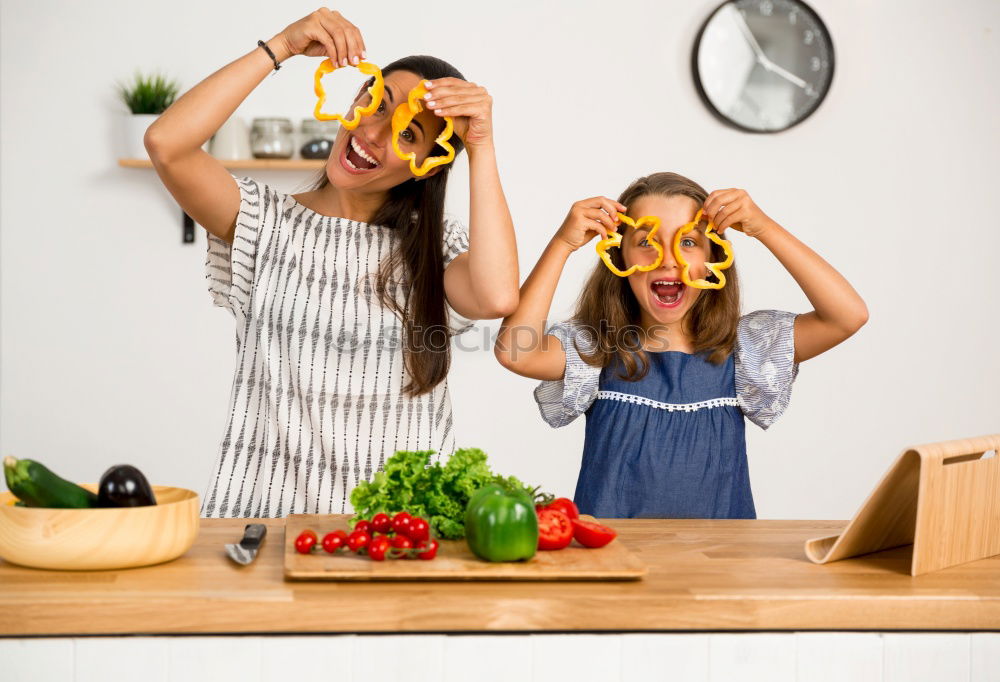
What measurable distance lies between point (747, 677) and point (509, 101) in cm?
249

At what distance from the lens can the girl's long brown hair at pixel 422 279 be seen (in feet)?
5.59

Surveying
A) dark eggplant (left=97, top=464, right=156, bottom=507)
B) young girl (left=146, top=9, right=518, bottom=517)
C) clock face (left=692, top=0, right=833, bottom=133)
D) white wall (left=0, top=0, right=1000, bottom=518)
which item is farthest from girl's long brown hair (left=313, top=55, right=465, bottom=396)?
clock face (left=692, top=0, right=833, bottom=133)

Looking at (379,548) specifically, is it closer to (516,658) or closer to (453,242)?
(516,658)

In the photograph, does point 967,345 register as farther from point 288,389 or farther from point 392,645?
point 392,645

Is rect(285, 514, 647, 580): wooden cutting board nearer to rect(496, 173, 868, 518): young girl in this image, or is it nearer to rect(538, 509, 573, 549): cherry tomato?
rect(538, 509, 573, 549): cherry tomato

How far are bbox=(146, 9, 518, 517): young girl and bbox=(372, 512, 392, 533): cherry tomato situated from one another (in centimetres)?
46

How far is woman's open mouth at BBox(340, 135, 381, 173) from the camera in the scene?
1.65 meters

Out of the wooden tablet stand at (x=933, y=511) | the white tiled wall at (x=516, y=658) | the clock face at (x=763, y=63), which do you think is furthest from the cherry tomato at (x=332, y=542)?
the clock face at (x=763, y=63)

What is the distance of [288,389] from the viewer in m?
1.68

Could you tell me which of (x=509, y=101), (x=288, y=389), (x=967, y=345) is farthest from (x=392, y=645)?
(x=967, y=345)

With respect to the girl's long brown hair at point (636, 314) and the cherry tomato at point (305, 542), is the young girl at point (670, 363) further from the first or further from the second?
the cherry tomato at point (305, 542)

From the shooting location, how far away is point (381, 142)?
164 cm

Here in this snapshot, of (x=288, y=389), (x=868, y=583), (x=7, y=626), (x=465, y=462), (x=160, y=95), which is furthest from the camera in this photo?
(x=160, y=95)

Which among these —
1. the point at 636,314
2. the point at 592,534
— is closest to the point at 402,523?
the point at 592,534
